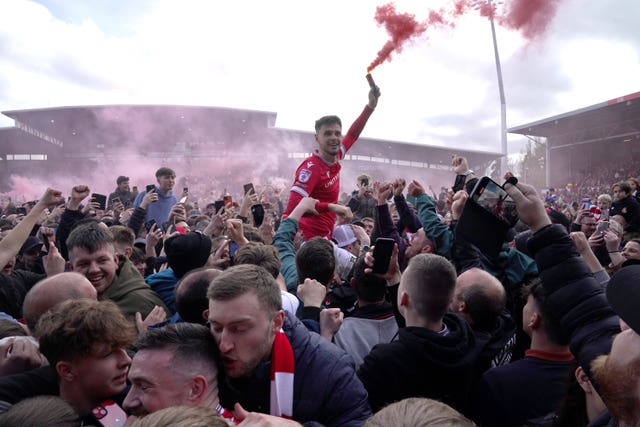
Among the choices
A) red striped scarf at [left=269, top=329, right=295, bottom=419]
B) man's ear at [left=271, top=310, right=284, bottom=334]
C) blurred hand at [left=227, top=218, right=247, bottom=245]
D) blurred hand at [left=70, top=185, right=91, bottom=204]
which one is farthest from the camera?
blurred hand at [left=70, top=185, right=91, bottom=204]

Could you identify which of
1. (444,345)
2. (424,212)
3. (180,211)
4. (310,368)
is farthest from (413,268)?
(180,211)

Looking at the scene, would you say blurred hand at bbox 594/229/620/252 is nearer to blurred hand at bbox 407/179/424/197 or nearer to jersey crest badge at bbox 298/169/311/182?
blurred hand at bbox 407/179/424/197

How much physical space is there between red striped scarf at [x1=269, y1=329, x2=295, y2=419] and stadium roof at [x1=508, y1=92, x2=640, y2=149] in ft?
96.9

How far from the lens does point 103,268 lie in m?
3.22

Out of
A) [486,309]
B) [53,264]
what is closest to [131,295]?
[53,264]

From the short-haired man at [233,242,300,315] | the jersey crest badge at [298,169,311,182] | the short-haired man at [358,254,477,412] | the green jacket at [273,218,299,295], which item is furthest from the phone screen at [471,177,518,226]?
the jersey crest badge at [298,169,311,182]

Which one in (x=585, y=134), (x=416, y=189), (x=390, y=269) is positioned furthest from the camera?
(x=585, y=134)

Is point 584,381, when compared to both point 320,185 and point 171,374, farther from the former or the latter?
point 320,185

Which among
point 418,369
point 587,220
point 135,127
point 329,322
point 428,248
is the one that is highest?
point 135,127

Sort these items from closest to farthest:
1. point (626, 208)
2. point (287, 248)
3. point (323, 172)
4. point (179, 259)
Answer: point (179, 259)
point (287, 248)
point (323, 172)
point (626, 208)

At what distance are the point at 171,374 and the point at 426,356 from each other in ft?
3.68

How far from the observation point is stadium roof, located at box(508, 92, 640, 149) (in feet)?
89.7

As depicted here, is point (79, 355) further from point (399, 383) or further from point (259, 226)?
point (259, 226)

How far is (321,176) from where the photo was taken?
209 inches
